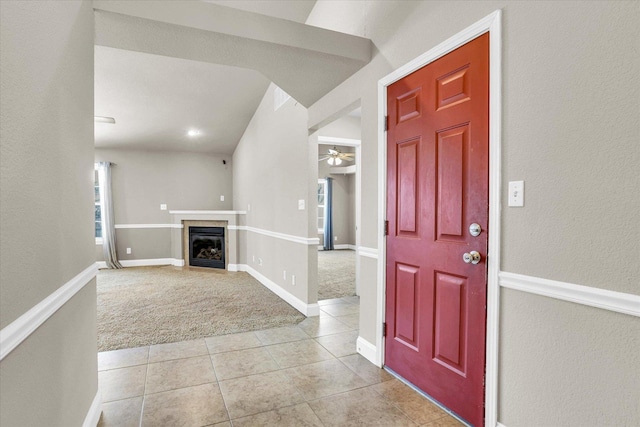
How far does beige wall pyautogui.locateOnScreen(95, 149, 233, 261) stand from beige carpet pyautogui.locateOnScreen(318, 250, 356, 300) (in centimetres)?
280

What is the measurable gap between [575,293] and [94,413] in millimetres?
2393

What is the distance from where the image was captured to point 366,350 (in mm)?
2660

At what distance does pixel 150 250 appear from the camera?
7129mm

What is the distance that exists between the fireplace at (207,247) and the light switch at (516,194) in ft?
19.1

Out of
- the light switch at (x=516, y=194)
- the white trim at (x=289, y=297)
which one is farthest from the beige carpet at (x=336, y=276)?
the light switch at (x=516, y=194)

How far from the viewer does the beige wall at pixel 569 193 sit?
3.93 ft

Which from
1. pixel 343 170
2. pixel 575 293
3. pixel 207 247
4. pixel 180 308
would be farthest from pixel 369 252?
pixel 343 170

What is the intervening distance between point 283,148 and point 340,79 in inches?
66.2

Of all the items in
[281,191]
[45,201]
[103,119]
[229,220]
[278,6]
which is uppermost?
[278,6]

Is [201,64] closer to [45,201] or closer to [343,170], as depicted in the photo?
[45,201]

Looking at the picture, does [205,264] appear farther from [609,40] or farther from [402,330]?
[609,40]

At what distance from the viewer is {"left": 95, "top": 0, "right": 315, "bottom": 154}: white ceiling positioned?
404 centimetres

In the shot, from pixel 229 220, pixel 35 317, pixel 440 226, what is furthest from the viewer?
pixel 229 220

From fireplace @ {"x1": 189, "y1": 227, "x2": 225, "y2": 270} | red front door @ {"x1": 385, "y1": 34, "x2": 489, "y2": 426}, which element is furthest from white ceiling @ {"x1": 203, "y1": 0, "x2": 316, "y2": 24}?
fireplace @ {"x1": 189, "y1": 227, "x2": 225, "y2": 270}
